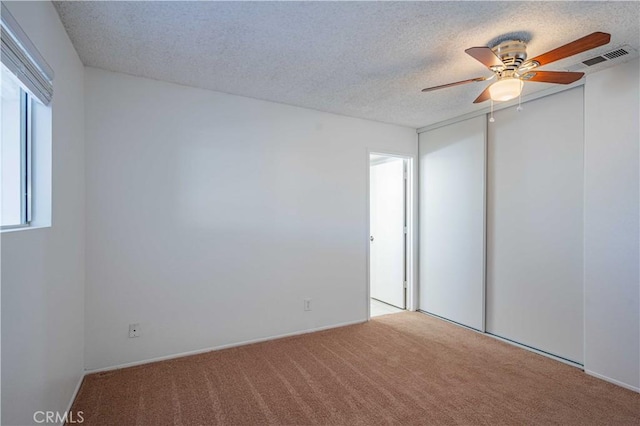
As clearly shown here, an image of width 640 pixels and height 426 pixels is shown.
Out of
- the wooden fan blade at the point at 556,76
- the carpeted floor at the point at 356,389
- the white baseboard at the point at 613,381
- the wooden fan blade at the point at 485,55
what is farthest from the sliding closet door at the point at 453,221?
the wooden fan blade at the point at 485,55

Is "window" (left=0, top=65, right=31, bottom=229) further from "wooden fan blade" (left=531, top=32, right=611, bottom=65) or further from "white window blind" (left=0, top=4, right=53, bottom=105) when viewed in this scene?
"wooden fan blade" (left=531, top=32, right=611, bottom=65)

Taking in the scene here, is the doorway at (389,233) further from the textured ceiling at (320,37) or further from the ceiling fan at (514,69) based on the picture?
the ceiling fan at (514,69)

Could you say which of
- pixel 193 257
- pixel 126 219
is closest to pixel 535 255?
pixel 193 257

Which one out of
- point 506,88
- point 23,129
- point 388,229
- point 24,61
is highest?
point 506,88

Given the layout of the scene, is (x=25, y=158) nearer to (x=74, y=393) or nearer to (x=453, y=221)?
(x=74, y=393)

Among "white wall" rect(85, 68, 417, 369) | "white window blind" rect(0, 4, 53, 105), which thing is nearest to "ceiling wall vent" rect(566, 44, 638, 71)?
"white wall" rect(85, 68, 417, 369)

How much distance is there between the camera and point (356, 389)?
238 centimetres

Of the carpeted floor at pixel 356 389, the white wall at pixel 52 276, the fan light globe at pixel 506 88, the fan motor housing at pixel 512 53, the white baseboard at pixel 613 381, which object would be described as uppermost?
the fan motor housing at pixel 512 53

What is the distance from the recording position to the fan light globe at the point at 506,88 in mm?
2074

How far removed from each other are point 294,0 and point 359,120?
7.43 ft

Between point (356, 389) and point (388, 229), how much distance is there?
2.73m

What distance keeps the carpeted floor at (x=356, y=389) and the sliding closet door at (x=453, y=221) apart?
28.4 inches

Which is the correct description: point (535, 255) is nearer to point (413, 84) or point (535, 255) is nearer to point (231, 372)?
point (413, 84)

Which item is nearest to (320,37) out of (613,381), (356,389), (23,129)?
(23,129)
